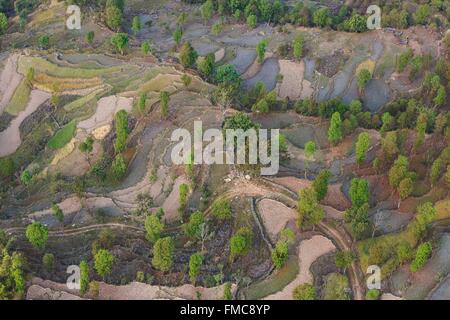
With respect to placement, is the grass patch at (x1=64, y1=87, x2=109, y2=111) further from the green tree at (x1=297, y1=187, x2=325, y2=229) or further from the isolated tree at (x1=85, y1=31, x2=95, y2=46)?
the green tree at (x1=297, y1=187, x2=325, y2=229)

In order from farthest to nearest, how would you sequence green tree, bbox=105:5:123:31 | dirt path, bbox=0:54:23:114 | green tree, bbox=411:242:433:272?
1. green tree, bbox=105:5:123:31
2. dirt path, bbox=0:54:23:114
3. green tree, bbox=411:242:433:272

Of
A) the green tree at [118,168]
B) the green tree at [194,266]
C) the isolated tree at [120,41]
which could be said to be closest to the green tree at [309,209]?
the green tree at [194,266]

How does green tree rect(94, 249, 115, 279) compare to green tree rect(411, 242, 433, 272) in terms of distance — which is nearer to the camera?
green tree rect(94, 249, 115, 279)

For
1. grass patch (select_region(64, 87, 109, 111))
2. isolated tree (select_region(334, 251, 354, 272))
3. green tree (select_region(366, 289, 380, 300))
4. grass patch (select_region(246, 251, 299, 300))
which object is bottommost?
grass patch (select_region(246, 251, 299, 300))

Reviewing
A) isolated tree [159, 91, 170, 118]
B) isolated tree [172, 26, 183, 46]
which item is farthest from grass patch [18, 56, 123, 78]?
isolated tree [172, 26, 183, 46]

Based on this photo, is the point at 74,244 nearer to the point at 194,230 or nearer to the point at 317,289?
the point at 194,230

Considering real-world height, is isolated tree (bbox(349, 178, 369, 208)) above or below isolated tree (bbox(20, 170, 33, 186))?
above

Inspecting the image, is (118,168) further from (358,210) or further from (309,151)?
(358,210)
